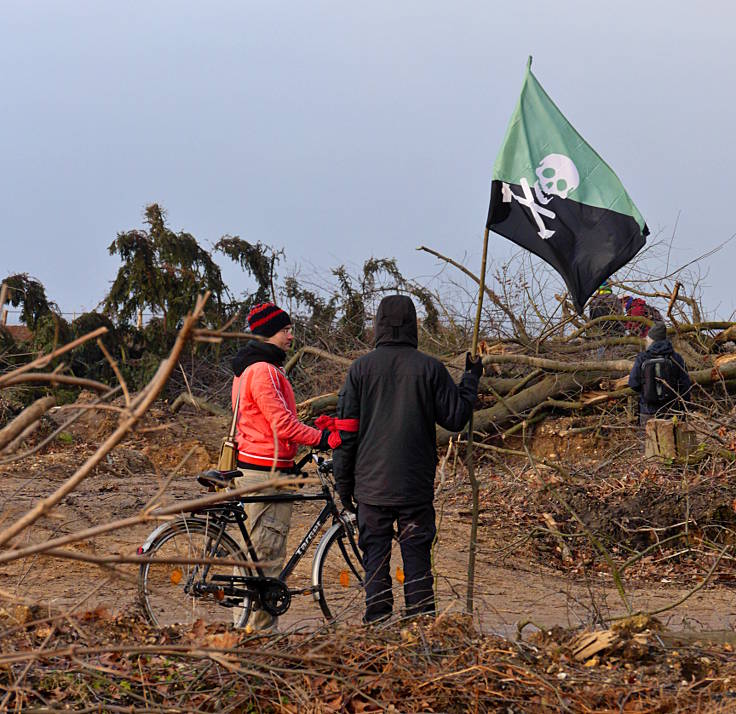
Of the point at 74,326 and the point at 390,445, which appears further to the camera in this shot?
the point at 74,326

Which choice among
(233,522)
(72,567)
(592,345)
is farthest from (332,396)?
(233,522)

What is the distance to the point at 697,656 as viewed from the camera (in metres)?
4.65

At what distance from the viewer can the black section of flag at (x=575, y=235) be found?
19.5ft

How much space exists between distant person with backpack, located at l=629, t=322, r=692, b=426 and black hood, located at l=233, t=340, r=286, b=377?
7043 mm

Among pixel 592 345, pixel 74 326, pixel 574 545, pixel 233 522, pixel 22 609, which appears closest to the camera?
pixel 22 609

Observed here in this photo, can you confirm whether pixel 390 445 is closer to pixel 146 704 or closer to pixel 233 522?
pixel 233 522

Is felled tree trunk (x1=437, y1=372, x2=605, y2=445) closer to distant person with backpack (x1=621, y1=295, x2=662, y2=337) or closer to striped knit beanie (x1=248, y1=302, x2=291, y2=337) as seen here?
distant person with backpack (x1=621, y1=295, x2=662, y2=337)

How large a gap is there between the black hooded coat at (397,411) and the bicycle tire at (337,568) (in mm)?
790

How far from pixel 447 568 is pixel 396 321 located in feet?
14.5

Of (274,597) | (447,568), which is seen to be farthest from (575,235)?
(447,568)

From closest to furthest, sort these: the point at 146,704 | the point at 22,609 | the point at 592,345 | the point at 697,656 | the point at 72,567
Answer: the point at 146,704 → the point at 697,656 → the point at 22,609 → the point at 72,567 → the point at 592,345

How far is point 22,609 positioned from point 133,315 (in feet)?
47.1

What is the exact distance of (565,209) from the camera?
599 cm

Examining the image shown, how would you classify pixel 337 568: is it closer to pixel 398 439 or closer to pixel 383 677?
pixel 398 439
